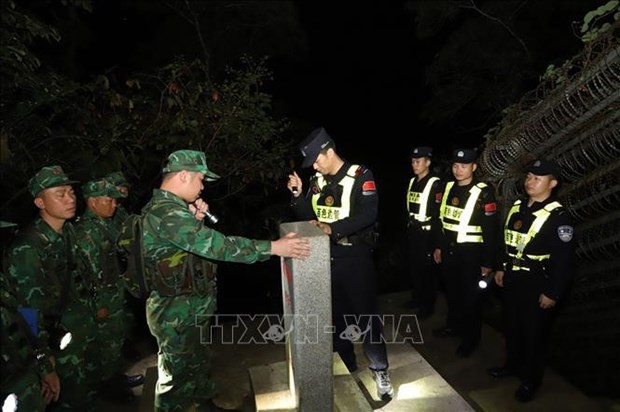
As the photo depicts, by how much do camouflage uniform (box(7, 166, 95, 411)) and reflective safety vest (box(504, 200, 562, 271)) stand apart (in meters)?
3.86

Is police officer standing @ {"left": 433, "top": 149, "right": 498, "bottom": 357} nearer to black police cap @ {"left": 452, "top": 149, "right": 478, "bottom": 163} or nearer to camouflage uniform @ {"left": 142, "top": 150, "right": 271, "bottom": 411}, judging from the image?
black police cap @ {"left": 452, "top": 149, "right": 478, "bottom": 163}

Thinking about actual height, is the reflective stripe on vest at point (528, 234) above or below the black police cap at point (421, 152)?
below

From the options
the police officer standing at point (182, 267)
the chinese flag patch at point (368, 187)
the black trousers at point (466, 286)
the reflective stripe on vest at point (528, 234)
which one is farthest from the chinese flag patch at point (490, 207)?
the police officer standing at point (182, 267)

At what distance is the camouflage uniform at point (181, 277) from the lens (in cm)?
322

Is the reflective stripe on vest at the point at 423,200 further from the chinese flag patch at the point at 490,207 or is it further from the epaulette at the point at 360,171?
the epaulette at the point at 360,171

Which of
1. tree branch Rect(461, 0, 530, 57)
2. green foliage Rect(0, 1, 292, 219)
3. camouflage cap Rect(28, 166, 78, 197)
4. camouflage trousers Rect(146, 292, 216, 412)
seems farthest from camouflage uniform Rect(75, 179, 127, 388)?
tree branch Rect(461, 0, 530, 57)

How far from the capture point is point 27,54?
436cm

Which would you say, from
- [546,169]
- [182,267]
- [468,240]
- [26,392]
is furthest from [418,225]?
[26,392]

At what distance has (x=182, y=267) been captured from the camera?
340 cm

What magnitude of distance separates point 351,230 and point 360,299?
2.09ft

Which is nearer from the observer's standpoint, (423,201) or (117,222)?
(117,222)

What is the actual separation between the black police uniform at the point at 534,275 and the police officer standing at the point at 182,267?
235 centimetres

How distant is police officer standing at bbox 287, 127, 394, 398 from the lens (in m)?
3.90

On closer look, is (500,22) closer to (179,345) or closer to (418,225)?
(418,225)
